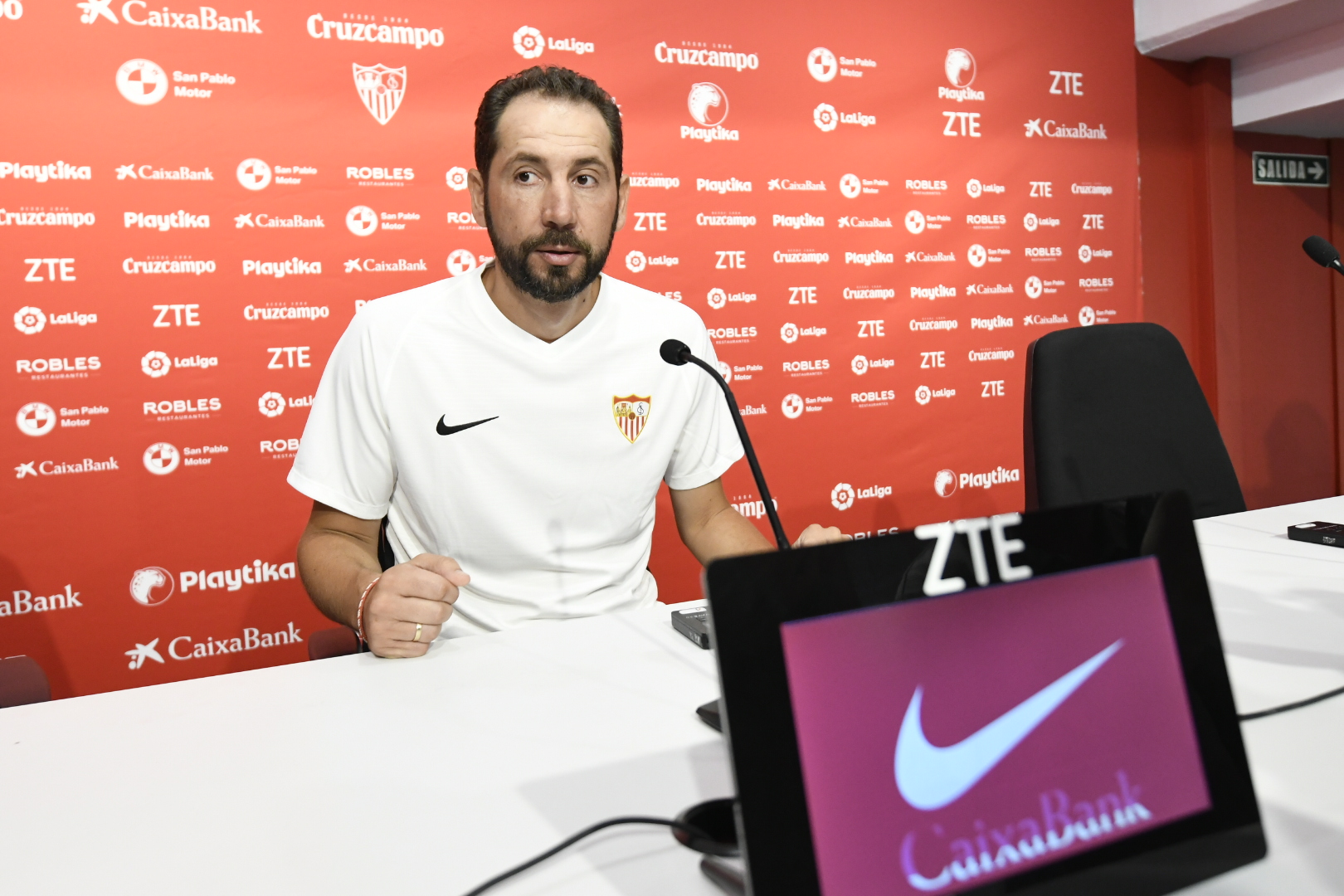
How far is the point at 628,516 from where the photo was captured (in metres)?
1.40

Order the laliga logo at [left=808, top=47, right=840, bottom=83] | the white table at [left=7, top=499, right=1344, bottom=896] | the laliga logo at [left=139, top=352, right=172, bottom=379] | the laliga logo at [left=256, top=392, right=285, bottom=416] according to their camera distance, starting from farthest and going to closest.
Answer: the laliga logo at [left=808, top=47, right=840, bottom=83], the laliga logo at [left=256, top=392, right=285, bottom=416], the laliga logo at [left=139, top=352, right=172, bottom=379], the white table at [left=7, top=499, right=1344, bottom=896]

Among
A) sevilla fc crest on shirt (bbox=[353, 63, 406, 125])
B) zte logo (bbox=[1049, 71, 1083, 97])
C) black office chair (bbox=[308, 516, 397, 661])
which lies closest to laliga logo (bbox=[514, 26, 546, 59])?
sevilla fc crest on shirt (bbox=[353, 63, 406, 125])

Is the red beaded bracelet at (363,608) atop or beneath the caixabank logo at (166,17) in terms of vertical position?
beneath

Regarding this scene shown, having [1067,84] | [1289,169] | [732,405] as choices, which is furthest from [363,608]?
[1289,169]

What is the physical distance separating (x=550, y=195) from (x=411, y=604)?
0.79 m

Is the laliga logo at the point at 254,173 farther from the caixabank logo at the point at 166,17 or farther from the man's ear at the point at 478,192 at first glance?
the man's ear at the point at 478,192

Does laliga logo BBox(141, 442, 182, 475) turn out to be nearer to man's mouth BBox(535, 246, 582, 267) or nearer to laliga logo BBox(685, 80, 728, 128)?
man's mouth BBox(535, 246, 582, 267)

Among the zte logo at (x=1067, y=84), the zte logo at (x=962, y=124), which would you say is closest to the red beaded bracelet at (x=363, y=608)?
the zte logo at (x=962, y=124)

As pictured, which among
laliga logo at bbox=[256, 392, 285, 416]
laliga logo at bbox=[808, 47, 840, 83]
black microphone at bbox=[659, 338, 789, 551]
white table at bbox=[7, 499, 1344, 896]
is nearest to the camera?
white table at bbox=[7, 499, 1344, 896]

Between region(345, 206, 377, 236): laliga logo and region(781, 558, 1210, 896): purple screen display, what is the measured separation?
2.31 m

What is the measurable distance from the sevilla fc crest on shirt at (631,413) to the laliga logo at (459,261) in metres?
1.27

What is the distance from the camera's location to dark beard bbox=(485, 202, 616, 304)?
1394mm

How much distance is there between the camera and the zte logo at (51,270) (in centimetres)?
209

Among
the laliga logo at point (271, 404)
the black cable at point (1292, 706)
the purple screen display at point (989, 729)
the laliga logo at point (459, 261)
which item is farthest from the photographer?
the laliga logo at point (459, 261)
